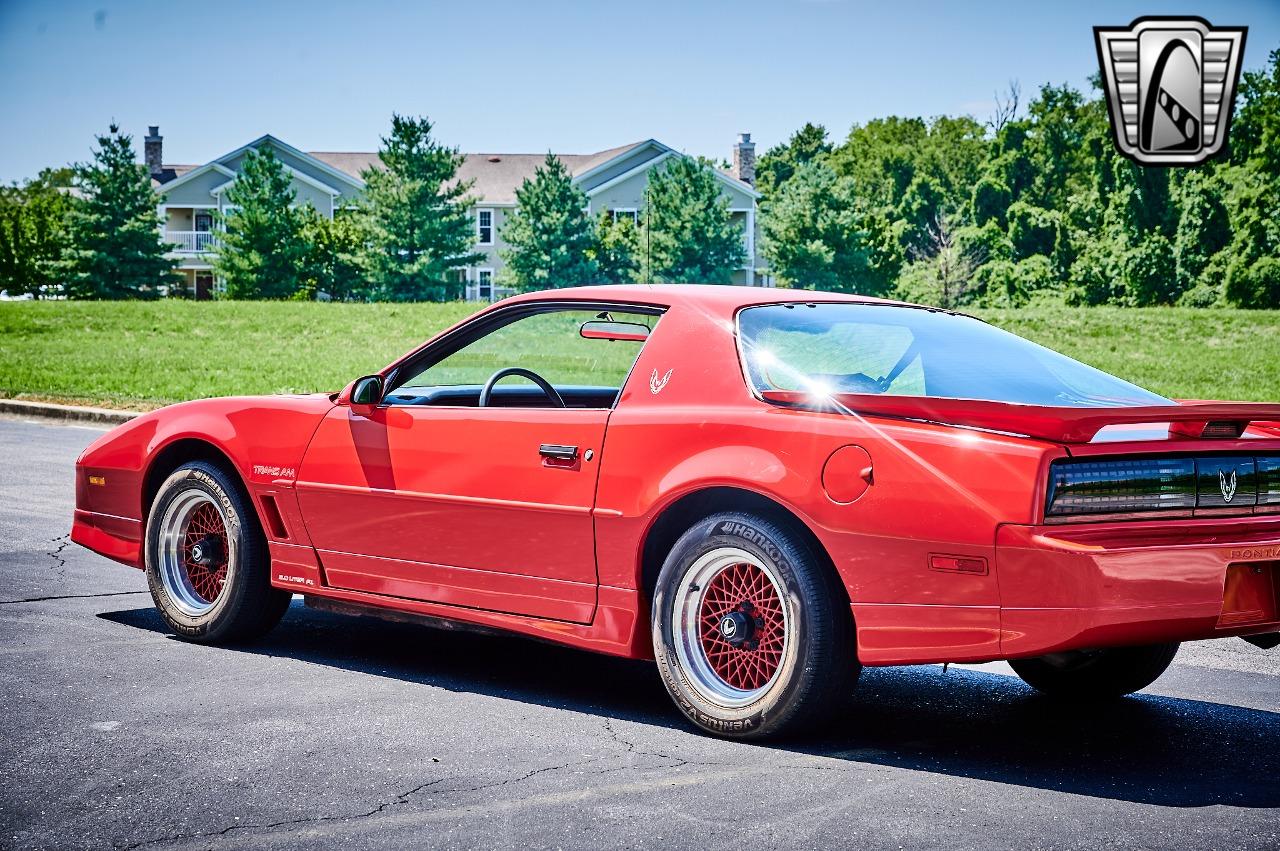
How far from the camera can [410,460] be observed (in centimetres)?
546

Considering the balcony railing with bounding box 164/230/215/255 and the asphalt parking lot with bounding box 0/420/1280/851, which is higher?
the balcony railing with bounding box 164/230/215/255


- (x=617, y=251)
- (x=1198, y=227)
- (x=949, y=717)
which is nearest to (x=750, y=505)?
(x=949, y=717)

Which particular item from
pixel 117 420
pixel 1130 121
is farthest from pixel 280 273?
pixel 117 420

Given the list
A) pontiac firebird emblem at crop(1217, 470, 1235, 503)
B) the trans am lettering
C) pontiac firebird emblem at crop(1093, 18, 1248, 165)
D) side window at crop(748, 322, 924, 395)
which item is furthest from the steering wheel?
pontiac firebird emblem at crop(1093, 18, 1248, 165)

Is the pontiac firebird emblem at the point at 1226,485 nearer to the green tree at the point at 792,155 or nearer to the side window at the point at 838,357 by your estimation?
the side window at the point at 838,357

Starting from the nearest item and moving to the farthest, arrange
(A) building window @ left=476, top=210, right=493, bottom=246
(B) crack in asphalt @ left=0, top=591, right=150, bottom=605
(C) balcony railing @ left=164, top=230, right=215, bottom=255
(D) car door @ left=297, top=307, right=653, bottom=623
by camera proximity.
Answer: (D) car door @ left=297, top=307, right=653, bottom=623, (B) crack in asphalt @ left=0, top=591, right=150, bottom=605, (C) balcony railing @ left=164, top=230, right=215, bottom=255, (A) building window @ left=476, top=210, right=493, bottom=246

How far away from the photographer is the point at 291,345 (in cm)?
3684

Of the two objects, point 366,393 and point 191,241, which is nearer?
point 366,393

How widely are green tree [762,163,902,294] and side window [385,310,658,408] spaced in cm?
1550

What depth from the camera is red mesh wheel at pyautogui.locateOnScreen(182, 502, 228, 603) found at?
6.06 meters

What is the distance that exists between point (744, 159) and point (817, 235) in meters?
16.1

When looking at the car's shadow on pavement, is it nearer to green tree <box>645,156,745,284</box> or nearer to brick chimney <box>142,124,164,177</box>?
green tree <box>645,156,745,284</box>

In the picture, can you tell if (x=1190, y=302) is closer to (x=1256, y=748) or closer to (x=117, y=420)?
(x=117, y=420)

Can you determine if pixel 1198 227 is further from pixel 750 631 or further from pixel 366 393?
pixel 750 631
